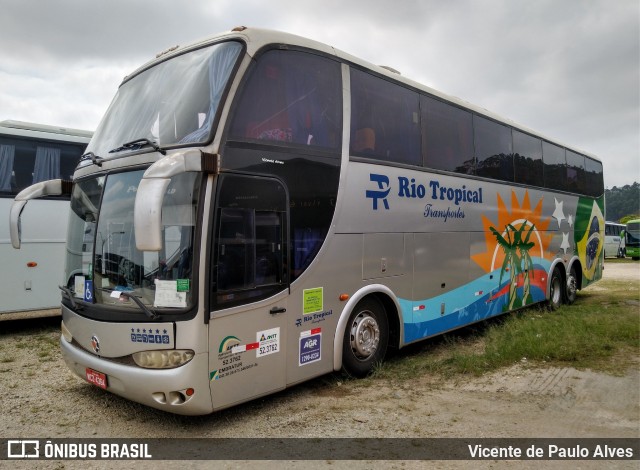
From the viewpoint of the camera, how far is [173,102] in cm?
509

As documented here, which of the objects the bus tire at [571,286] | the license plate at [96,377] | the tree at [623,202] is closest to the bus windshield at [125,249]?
the license plate at [96,377]

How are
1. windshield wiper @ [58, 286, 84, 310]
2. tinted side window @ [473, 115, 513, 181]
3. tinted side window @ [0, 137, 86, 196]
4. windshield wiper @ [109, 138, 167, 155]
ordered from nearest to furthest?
windshield wiper @ [109, 138, 167, 155], windshield wiper @ [58, 286, 84, 310], tinted side window @ [0, 137, 86, 196], tinted side window @ [473, 115, 513, 181]

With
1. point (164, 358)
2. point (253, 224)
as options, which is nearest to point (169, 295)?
point (164, 358)

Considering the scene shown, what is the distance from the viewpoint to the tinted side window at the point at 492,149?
29.1 ft

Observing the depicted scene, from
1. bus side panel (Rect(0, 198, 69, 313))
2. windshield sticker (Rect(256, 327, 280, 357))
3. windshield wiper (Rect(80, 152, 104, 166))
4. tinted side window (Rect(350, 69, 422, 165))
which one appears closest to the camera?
windshield sticker (Rect(256, 327, 280, 357))

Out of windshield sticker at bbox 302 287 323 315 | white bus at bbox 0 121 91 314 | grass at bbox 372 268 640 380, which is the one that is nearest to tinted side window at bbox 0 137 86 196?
white bus at bbox 0 121 91 314

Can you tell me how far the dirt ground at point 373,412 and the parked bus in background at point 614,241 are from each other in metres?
42.1

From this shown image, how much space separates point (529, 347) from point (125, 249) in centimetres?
555

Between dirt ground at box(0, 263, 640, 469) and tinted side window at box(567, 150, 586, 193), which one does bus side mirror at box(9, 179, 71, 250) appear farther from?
tinted side window at box(567, 150, 586, 193)

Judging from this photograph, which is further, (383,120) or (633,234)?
(633,234)

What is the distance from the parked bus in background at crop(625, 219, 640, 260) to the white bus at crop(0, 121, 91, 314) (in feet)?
137

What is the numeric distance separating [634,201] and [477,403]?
106 m

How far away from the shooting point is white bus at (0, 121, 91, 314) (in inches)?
342

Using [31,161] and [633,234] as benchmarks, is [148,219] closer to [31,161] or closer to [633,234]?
[31,161]
